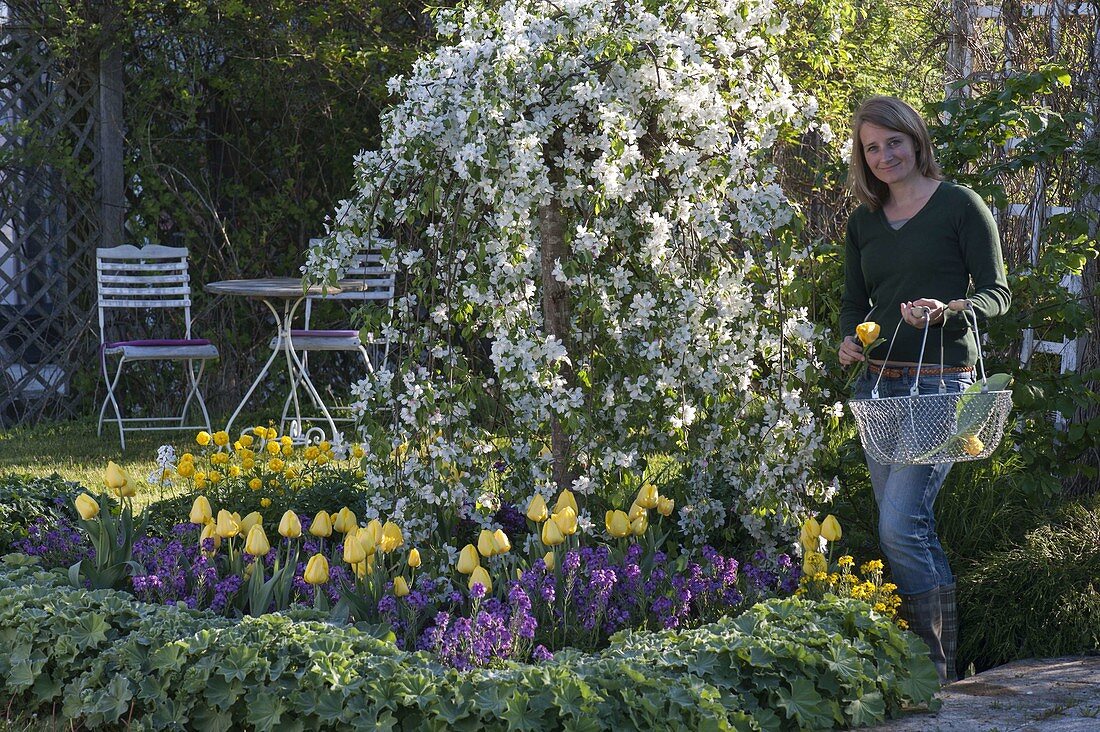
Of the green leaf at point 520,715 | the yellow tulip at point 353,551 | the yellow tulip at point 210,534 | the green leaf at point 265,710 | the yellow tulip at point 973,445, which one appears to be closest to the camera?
the green leaf at point 520,715

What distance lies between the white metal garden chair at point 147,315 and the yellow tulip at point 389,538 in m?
3.29

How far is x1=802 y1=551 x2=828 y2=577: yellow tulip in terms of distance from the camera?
3152 millimetres

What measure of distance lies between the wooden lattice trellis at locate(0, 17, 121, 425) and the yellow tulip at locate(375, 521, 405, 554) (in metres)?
4.65

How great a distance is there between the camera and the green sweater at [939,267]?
9.44 feet

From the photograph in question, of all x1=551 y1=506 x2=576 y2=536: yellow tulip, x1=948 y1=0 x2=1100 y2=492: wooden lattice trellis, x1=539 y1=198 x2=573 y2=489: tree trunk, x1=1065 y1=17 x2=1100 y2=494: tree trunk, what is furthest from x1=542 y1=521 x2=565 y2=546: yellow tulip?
x1=1065 y1=17 x2=1100 y2=494: tree trunk

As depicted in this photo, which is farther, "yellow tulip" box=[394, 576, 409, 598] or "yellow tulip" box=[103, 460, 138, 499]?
"yellow tulip" box=[103, 460, 138, 499]

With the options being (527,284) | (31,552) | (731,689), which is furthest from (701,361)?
(31,552)

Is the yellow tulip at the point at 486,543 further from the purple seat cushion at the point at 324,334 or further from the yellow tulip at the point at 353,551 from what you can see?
the purple seat cushion at the point at 324,334

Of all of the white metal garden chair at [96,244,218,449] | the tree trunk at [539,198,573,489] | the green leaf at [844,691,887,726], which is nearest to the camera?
the green leaf at [844,691,887,726]

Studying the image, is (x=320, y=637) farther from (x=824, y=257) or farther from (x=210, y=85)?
(x=210, y=85)

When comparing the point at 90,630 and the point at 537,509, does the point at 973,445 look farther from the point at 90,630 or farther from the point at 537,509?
the point at 90,630

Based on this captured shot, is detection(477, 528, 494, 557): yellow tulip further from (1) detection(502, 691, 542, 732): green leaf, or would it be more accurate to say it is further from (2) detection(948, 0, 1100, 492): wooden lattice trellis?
(2) detection(948, 0, 1100, 492): wooden lattice trellis

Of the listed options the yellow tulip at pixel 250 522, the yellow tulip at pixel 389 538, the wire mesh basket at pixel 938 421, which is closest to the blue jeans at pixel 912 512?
the wire mesh basket at pixel 938 421

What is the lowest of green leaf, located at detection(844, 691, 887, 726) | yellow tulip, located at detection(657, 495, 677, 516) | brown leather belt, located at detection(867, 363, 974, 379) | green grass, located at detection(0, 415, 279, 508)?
green grass, located at detection(0, 415, 279, 508)
